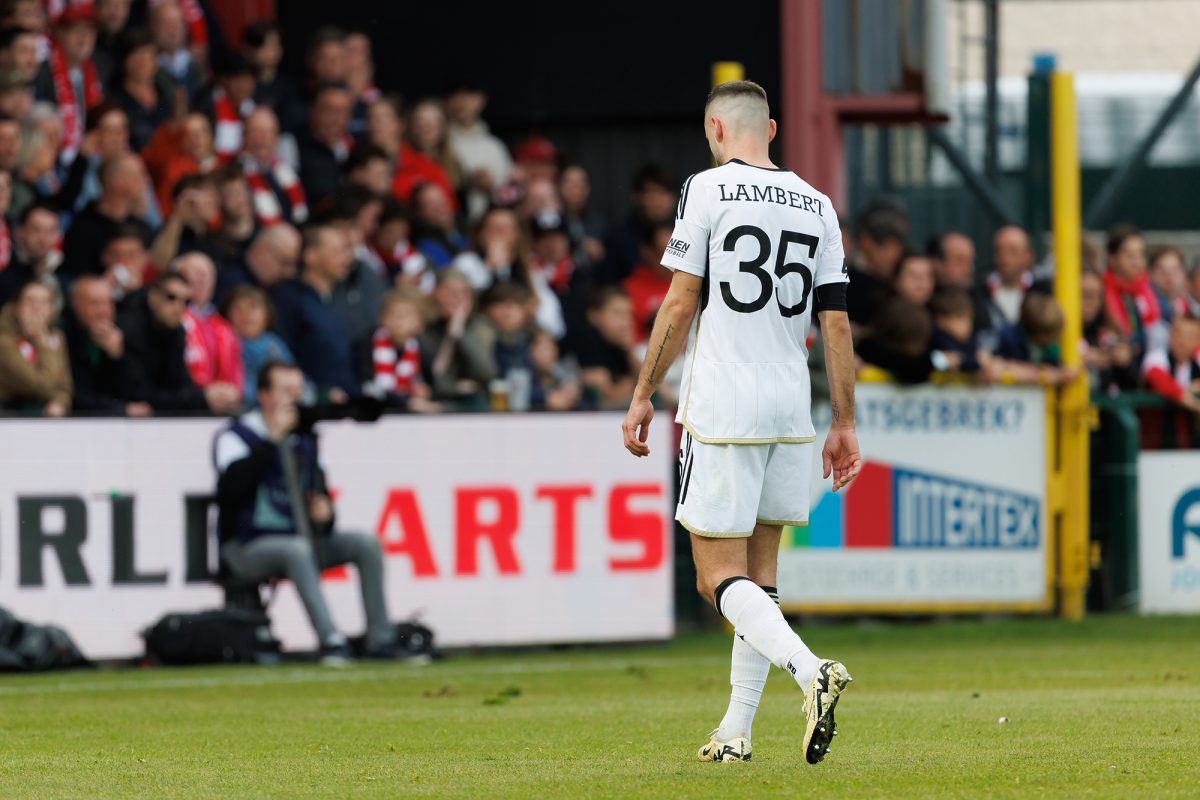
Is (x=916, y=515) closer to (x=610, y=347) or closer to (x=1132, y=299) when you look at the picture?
(x=610, y=347)

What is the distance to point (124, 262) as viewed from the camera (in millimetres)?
14234

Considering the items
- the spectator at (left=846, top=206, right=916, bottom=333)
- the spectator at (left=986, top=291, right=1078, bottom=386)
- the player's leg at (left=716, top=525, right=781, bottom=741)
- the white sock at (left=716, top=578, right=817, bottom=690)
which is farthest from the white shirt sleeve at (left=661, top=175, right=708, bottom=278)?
the spectator at (left=986, top=291, right=1078, bottom=386)

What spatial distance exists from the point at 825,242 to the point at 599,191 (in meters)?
13.4

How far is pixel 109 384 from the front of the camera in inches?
542

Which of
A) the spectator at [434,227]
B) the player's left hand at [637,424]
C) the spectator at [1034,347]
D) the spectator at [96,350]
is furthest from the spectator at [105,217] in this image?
the player's left hand at [637,424]

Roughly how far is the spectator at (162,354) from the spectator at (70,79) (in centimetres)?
233

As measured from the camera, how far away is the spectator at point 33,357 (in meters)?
13.2

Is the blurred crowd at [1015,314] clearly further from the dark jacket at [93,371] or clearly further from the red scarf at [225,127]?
the dark jacket at [93,371]

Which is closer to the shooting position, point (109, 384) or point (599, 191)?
point (109, 384)

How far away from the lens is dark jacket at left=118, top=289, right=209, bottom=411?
13719 mm

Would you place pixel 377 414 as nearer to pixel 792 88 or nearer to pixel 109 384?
pixel 109 384

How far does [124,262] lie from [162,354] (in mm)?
741

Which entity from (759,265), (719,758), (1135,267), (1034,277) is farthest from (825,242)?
(1135,267)

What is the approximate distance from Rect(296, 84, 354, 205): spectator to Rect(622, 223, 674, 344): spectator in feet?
7.52
